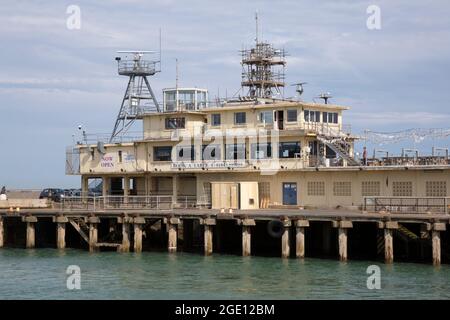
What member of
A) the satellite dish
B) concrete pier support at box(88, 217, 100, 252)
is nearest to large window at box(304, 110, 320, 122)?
concrete pier support at box(88, 217, 100, 252)

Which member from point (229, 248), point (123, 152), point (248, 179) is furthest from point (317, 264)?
point (123, 152)

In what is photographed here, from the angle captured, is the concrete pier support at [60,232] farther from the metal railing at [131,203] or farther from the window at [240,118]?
the window at [240,118]

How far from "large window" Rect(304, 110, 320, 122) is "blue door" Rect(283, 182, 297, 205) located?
4737 mm

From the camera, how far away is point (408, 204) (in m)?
53.7

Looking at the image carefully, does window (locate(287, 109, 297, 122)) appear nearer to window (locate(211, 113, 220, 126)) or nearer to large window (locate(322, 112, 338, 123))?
large window (locate(322, 112, 338, 123))

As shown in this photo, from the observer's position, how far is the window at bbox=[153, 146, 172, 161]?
65.4 metres

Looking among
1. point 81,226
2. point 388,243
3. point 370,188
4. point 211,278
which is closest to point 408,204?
point 370,188

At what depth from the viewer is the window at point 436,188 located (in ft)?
177

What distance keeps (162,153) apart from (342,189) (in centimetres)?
1449

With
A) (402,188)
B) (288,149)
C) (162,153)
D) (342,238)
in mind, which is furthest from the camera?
(162,153)

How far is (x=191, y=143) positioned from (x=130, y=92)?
51.4ft

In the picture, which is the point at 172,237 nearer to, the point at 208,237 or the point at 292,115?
Result: the point at 208,237

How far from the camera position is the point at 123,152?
222 feet
